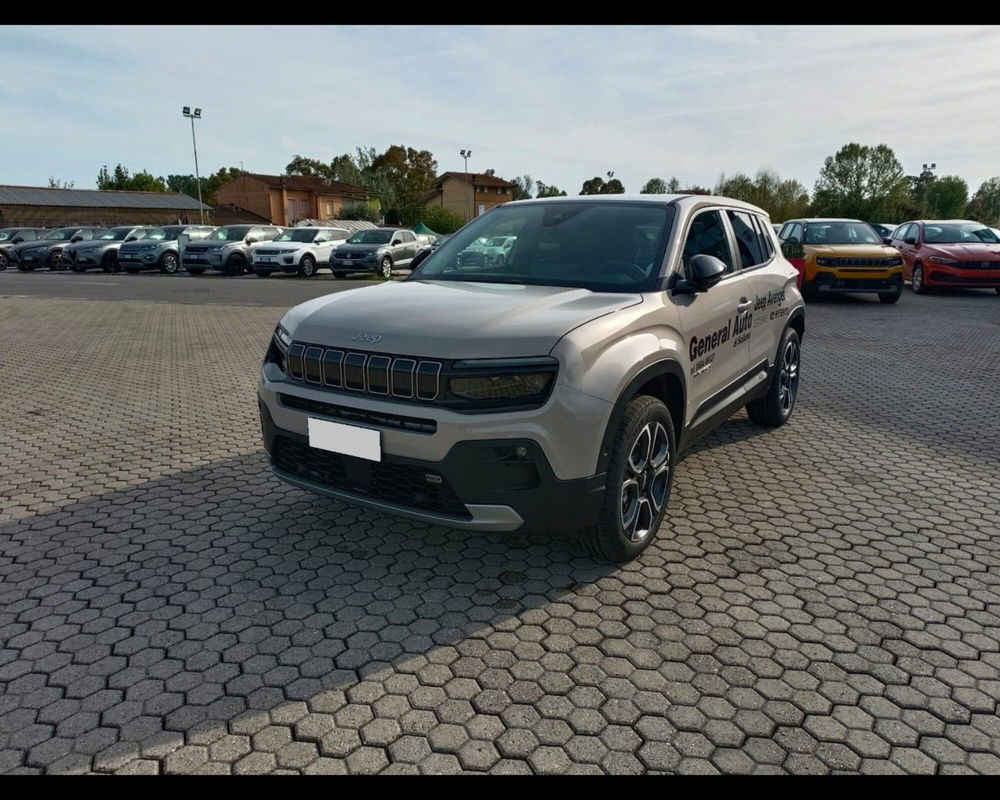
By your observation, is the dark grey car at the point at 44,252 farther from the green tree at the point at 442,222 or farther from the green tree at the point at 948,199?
the green tree at the point at 948,199

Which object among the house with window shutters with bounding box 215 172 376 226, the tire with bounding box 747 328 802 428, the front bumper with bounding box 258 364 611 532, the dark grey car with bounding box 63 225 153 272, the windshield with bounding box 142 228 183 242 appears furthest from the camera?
the house with window shutters with bounding box 215 172 376 226

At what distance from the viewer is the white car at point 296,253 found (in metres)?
24.4

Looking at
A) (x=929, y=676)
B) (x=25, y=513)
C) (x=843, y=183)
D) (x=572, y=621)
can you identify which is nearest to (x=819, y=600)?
(x=929, y=676)

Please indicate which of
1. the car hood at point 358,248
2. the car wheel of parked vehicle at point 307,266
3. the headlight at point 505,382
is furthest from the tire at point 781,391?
the car wheel of parked vehicle at point 307,266

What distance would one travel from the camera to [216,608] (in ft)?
10.6

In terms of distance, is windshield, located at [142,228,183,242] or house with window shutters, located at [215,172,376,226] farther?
house with window shutters, located at [215,172,376,226]

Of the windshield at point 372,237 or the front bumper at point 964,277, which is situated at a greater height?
the windshield at point 372,237

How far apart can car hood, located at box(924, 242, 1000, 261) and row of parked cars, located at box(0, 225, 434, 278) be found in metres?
14.5

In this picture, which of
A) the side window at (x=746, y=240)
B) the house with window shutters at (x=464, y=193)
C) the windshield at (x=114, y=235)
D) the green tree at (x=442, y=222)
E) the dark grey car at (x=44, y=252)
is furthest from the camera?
the house with window shutters at (x=464, y=193)

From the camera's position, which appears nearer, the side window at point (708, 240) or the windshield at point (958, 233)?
the side window at point (708, 240)

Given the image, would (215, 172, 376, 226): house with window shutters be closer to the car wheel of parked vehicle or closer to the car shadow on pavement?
the car wheel of parked vehicle

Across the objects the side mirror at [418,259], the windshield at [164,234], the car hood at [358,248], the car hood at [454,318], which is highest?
the windshield at [164,234]

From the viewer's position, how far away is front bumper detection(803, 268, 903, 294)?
14.8m

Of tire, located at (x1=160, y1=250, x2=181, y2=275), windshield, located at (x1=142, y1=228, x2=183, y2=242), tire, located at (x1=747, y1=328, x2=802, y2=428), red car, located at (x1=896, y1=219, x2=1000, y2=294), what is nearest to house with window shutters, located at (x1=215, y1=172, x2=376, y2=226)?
windshield, located at (x1=142, y1=228, x2=183, y2=242)
